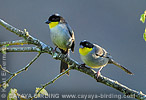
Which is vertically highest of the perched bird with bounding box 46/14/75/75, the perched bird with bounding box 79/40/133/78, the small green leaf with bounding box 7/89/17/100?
the perched bird with bounding box 46/14/75/75

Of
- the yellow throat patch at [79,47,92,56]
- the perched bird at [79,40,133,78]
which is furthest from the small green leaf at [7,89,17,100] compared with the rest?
the yellow throat patch at [79,47,92,56]

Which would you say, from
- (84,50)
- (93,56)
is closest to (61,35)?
(84,50)

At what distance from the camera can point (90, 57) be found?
151 inches

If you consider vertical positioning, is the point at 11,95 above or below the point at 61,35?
below

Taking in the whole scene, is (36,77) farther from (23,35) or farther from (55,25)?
(23,35)

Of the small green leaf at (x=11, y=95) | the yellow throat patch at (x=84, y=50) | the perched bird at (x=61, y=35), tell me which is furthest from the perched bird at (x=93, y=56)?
the small green leaf at (x=11, y=95)

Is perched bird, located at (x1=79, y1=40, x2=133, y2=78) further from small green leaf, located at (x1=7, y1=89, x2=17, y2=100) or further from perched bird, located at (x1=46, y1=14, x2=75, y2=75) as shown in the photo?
small green leaf, located at (x1=7, y1=89, x2=17, y2=100)

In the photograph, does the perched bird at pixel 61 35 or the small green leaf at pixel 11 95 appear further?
the perched bird at pixel 61 35

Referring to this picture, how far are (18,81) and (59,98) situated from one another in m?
1.04

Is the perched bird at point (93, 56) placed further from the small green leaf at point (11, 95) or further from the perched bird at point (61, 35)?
the small green leaf at point (11, 95)

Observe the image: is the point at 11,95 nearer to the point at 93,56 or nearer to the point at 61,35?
the point at 93,56

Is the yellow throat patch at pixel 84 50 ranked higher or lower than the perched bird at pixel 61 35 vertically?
lower

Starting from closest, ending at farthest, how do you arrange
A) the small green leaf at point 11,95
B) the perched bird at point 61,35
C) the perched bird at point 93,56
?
the small green leaf at point 11,95
the perched bird at point 93,56
the perched bird at point 61,35

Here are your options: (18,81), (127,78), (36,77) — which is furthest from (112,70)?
(18,81)
